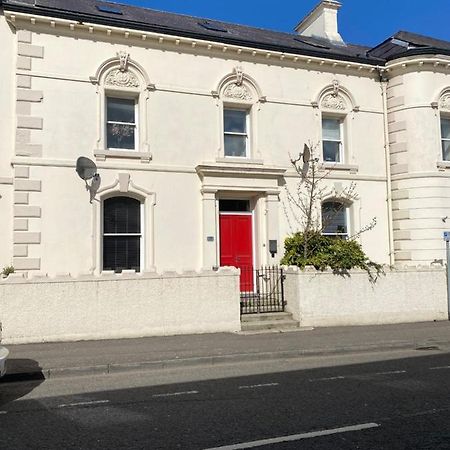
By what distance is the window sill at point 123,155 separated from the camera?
13984 millimetres

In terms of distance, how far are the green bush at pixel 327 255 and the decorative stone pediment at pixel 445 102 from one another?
6256 mm

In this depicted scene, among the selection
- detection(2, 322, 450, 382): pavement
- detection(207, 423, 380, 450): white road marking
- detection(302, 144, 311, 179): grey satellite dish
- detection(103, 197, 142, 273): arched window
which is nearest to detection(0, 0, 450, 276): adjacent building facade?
detection(103, 197, 142, 273): arched window

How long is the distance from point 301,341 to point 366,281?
3581mm

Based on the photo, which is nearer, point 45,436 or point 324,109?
point 45,436

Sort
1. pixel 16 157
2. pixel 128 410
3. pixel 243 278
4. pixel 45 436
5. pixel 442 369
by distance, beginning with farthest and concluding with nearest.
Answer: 1. pixel 243 278
2. pixel 16 157
3. pixel 442 369
4. pixel 128 410
5. pixel 45 436

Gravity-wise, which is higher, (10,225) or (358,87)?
(358,87)

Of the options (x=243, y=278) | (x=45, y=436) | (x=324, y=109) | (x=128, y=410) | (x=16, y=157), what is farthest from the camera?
(x=324, y=109)

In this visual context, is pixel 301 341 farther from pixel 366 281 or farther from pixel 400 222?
pixel 400 222

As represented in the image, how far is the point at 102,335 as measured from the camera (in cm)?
1146

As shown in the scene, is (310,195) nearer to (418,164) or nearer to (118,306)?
(418,164)

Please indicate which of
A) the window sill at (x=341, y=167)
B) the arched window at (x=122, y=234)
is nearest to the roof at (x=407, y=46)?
the window sill at (x=341, y=167)

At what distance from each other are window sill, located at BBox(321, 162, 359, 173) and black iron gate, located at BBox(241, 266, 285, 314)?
3865 mm

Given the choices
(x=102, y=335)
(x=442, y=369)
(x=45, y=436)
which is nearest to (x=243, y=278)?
(x=102, y=335)

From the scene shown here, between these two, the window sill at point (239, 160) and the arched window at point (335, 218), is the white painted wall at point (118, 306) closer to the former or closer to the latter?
the window sill at point (239, 160)
